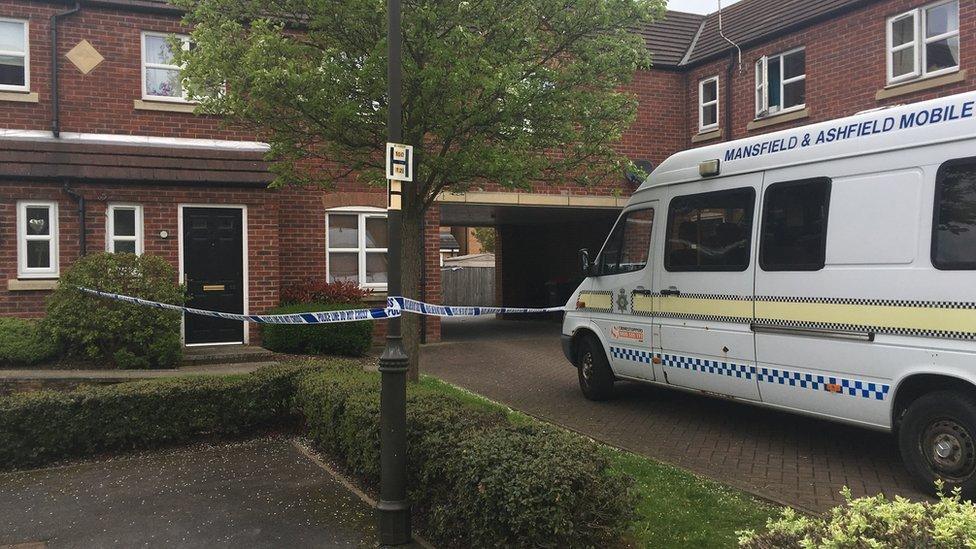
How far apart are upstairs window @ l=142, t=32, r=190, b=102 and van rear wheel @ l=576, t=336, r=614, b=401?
8.32m

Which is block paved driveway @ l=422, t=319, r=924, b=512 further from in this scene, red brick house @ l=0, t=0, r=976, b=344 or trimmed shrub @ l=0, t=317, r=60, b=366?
trimmed shrub @ l=0, t=317, r=60, b=366

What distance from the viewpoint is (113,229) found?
1154 cm

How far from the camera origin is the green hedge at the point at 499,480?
3.58 m

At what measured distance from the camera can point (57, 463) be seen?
6.43 m

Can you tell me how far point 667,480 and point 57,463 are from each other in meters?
5.32

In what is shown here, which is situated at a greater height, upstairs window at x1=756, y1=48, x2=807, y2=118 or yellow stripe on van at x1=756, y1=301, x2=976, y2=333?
upstairs window at x1=756, y1=48, x2=807, y2=118

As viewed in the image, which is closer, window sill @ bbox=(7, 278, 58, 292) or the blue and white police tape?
the blue and white police tape

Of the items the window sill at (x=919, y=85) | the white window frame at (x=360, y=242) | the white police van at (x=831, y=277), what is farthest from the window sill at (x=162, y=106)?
the window sill at (x=919, y=85)

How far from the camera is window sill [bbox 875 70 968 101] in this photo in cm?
1129

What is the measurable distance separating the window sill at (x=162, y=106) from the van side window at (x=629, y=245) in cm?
783

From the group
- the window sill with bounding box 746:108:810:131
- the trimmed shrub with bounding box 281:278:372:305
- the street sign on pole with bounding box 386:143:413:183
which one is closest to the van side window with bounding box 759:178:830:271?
the street sign on pole with bounding box 386:143:413:183

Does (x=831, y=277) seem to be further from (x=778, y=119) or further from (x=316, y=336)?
(x=778, y=119)

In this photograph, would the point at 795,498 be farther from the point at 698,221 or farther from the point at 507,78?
the point at 507,78

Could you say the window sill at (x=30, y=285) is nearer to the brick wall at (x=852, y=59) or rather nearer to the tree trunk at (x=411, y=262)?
the tree trunk at (x=411, y=262)
